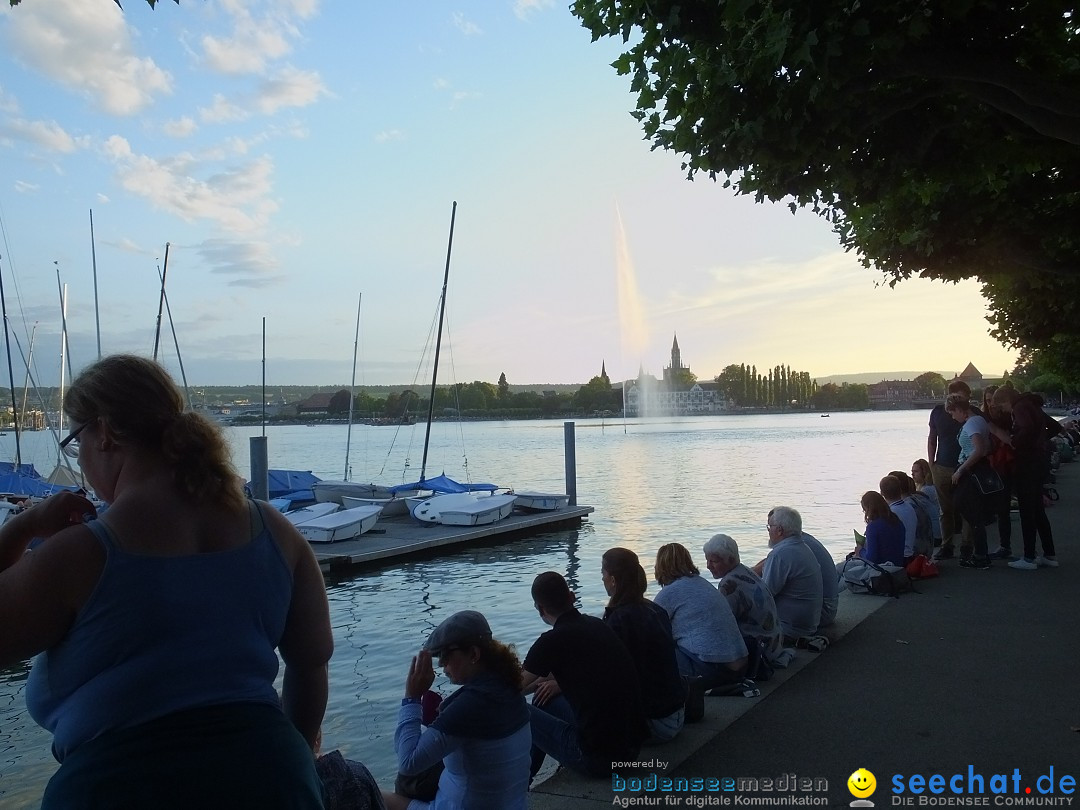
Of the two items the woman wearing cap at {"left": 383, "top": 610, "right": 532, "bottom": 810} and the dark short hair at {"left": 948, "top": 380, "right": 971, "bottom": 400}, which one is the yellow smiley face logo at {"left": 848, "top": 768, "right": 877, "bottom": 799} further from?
the dark short hair at {"left": 948, "top": 380, "right": 971, "bottom": 400}

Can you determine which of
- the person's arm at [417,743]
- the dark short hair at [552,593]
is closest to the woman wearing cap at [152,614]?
the person's arm at [417,743]

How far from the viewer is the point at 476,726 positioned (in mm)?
3926

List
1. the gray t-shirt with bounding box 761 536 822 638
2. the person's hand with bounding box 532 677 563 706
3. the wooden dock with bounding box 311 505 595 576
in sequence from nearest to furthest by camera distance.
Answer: the person's hand with bounding box 532 677 563 706 < the gray t-shirt with bounding box 761 536 822 638 < the wooden dock with bounding box 311 505 595 576

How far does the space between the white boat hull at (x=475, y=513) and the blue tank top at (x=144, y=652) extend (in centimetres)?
2162

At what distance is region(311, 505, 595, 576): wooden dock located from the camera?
63.1ft

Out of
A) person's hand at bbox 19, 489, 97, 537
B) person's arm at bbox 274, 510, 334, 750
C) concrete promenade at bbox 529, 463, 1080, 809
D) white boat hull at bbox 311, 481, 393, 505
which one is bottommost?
white boat hull at bbox 311, 481, 393, 505

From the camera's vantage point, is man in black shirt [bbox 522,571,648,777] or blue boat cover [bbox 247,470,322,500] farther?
blue boat cover [bbox 247,470,322,500]

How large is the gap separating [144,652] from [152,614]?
78 millimetres

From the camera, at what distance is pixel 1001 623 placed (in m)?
7.86

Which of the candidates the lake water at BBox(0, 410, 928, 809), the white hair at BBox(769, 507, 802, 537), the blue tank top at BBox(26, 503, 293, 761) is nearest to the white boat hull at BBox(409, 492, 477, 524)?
the lake water at BBox(0, 410, 928, 809)

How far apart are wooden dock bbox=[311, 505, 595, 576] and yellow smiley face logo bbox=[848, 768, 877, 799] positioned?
14.9 meters

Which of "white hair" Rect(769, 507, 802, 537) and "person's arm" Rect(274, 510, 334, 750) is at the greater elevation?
"person's arm" Rect(274, 510, 334, 750)

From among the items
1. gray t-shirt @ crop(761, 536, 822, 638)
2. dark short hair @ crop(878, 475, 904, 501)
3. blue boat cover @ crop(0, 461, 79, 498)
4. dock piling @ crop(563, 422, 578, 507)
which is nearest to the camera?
gray t-shirt @ crop(761, 536, 822, 638)

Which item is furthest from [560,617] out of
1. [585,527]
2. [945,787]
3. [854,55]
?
[585,527]
